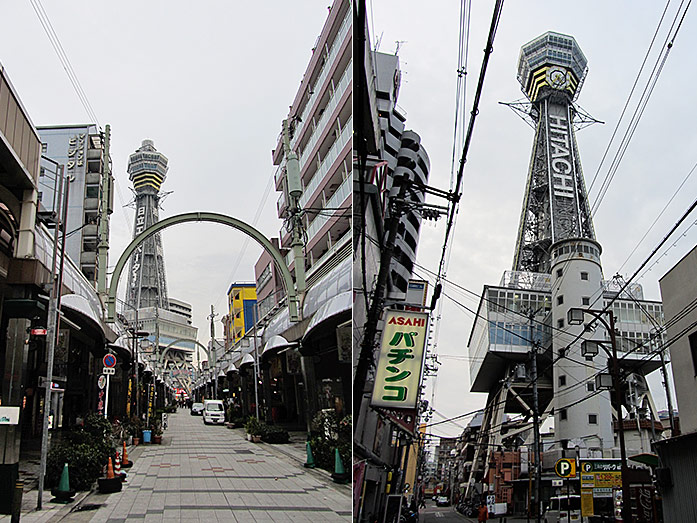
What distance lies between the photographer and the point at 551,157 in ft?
311

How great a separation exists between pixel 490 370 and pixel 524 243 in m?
30.8

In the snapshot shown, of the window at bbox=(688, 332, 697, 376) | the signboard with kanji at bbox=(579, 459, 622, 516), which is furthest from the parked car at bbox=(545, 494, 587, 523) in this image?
the window at bbox=(688, 332, 697, 376)

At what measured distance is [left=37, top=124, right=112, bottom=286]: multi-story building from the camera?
14.6ft

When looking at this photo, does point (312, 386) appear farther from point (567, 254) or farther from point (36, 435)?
point (567, 254)

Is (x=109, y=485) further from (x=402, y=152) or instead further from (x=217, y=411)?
(x=402, y=152)

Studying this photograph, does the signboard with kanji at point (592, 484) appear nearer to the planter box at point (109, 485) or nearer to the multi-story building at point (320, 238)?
the planter box at point (109, 485)

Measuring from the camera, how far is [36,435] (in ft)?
16.3

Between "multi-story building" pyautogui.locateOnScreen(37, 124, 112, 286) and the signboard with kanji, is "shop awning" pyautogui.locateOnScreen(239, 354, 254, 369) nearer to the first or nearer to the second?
"multi-story building" pyautogui.locateOnScreen(37, 124, 112, 286)

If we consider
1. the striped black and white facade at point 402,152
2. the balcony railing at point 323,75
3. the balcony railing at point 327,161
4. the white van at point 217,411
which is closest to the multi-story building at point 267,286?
the balcony railing at point 327,161

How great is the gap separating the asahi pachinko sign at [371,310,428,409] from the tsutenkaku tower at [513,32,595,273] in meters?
75.6

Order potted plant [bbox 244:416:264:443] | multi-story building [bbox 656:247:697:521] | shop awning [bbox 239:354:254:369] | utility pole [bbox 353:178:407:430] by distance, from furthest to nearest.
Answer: multi-story building [bbox 656:247:697:521] < utility pole [bbox 353:178:407:430] < potted plant [bbox 244:416:264:443] < shop awning [bbox 239:354:254:369]

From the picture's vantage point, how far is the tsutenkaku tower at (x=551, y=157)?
9056cm

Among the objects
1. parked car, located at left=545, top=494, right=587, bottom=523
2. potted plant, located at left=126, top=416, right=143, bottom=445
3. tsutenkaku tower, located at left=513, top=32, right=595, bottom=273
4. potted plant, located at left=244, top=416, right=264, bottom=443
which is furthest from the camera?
tsutenkaku tower, located at left=513, top=32, right=595, bottom=273

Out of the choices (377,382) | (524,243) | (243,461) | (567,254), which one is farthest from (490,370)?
(243,461)
